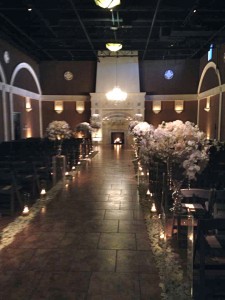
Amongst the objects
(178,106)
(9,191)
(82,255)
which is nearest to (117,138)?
(178,106)

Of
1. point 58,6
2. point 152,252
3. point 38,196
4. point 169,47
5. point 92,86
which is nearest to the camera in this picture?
point 152,252

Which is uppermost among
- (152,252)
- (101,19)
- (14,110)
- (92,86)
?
(101,19)

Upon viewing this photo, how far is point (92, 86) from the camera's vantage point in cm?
2142

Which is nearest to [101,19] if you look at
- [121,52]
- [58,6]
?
[58,6]

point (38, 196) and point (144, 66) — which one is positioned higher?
point (144, 66)

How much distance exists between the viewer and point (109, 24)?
44.2 feet

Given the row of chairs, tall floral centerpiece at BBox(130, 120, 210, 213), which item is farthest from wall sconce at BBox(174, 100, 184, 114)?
tall floral centerpiece at BBox(130, 120, 210, 213)

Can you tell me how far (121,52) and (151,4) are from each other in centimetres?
882

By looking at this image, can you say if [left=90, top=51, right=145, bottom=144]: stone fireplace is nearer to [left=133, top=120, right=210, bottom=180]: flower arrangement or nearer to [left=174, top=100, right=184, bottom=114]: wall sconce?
[left=174, top=100, right=184, bottom=114]: wall sconce

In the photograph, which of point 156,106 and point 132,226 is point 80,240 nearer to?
point 132,226

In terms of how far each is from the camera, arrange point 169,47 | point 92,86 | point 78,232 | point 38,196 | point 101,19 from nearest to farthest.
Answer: point 78,232, point 38,196, point 101,19, point 169,47, point 92,86

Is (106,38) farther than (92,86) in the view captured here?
No

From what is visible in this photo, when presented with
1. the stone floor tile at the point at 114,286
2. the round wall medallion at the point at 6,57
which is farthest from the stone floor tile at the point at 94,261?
the round wall medallion at the point at 6,57

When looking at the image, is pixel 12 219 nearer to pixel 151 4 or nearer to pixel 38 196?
pixel 38 196
